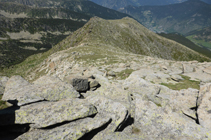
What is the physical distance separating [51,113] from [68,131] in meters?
1.94

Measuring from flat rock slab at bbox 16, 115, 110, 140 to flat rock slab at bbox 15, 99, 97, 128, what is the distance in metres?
0.40

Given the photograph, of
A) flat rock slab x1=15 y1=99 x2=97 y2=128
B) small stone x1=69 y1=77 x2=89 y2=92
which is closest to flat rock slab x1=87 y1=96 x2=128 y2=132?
flat rock slab x1=15 y1=99 x2=97 y2=128

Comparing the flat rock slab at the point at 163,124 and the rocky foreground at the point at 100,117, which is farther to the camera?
the flat rock slab at the point at 163,124

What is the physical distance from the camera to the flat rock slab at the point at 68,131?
6.47 metres

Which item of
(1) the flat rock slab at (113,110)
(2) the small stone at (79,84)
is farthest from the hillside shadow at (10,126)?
(2) the small stone at (79,84)

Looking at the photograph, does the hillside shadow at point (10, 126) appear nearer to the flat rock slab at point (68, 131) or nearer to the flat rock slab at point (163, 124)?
the flat rock slab at point (68, 131)

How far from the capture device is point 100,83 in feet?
51.6

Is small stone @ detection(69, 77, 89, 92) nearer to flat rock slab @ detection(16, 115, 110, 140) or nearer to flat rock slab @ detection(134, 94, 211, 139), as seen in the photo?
flat rock slab @ detection(16, 115, 110, 140)

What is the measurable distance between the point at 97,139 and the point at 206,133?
24.0 feet

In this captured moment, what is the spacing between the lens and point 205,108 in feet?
28.0

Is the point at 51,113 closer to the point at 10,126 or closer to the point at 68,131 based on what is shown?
the point at 68,131

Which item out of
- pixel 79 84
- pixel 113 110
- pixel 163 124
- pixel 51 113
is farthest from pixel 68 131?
pixel 163 124

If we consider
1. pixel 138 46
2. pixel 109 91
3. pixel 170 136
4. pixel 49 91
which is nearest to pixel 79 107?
pixel 49 91

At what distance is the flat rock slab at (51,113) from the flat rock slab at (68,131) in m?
0.40
